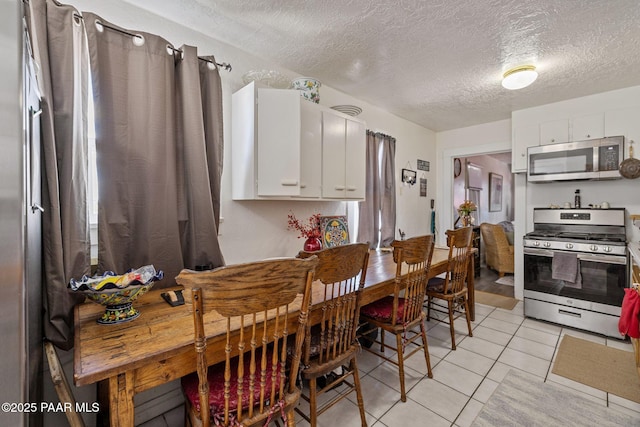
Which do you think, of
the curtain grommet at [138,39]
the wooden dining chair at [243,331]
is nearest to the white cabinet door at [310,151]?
the curtain grommet at [138,39]

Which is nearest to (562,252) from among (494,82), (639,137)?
(639,137)

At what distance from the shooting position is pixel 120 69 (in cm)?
154

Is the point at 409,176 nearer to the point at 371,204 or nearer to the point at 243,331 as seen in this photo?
the point at 371,204

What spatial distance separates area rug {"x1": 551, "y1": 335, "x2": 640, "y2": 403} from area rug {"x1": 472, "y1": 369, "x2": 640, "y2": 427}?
0.83 feet

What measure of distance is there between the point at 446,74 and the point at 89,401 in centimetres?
348

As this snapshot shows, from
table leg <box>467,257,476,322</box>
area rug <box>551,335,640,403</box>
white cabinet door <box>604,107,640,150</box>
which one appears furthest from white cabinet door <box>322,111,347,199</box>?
white cabinet door <box>604,107,640,150</box>

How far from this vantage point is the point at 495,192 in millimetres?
6746

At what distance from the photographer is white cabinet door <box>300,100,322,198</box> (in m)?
2.16

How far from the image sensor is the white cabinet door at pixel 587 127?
118 inches

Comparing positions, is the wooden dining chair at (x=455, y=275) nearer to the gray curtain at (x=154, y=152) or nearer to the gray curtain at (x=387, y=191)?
the gray curtain at (x=387, y=191)

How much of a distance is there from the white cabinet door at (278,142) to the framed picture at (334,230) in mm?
702

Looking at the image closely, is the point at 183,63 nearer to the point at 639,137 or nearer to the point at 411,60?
the point at 411,60

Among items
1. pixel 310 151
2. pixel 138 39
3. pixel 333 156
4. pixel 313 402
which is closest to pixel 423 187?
pixel 333 156

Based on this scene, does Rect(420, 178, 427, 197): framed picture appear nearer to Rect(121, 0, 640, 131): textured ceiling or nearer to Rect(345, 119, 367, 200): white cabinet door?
Rect(121, 0, 640, 131): textured ceiling
